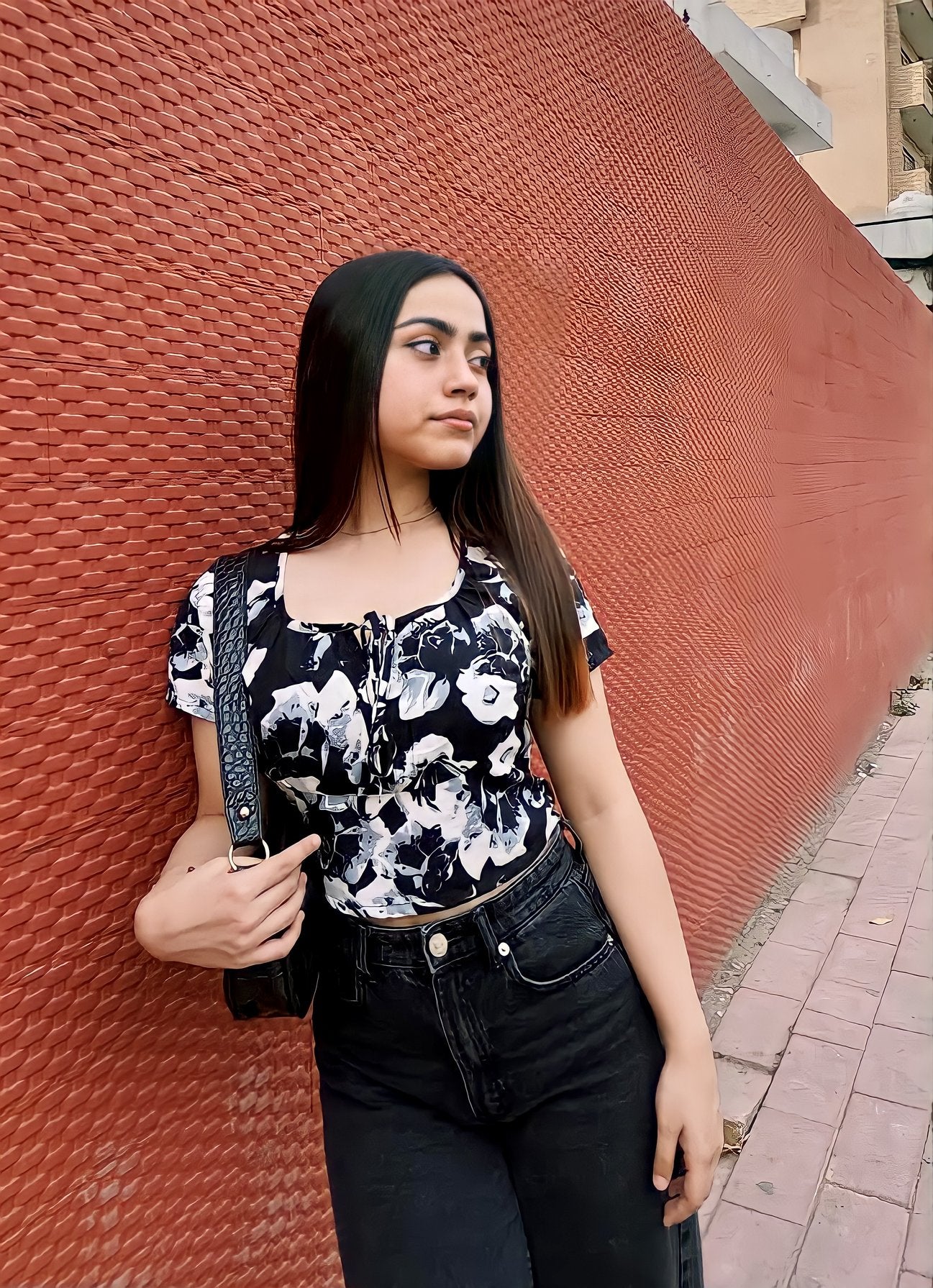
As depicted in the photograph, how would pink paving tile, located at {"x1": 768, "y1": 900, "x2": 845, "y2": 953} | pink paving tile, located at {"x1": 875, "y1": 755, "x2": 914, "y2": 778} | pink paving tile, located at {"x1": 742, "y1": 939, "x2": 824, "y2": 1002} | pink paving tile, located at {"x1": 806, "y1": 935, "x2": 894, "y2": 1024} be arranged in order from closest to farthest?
pink paving tile, located at {"x1": 806, "y1": 935, "x2": 894, "y2": 1024}, pink paving tile, located at {"x1": 742, "y1": 939, "x2": 824, "y2": 1002}, pink paving tile, located at {"x1": 768, "y1": 900, "x2": 845, "y2": 953}, pink paving tile, located at {"x1": 875, "y1": 755, "x2": 914, "y2": 778}

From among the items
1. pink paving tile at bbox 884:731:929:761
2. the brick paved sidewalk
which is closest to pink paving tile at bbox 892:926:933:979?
the brick paved sidewalk

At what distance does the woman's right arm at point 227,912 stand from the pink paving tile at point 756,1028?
2334 mm

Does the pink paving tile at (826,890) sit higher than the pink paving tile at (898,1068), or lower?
lower

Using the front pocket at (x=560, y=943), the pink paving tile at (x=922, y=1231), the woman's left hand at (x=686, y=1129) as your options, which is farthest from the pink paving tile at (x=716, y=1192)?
the front pocket at (x=560, y=943)

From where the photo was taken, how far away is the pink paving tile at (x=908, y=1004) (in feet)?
9.85

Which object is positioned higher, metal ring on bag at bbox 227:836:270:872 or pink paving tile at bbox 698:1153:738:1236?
metal ring on bag at bbox 227:836:270:872

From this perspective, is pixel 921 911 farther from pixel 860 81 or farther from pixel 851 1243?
pixel 860 81

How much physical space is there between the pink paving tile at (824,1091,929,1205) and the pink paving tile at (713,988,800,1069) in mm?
267

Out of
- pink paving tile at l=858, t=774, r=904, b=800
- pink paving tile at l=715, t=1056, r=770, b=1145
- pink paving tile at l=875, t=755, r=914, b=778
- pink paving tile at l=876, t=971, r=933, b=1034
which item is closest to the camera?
pink paving tile at l=715, t=1056, r=770, b=1145

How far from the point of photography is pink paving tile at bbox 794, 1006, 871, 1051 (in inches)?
115

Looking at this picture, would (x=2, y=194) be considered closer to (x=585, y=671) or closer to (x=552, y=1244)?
(x=585, y=671)

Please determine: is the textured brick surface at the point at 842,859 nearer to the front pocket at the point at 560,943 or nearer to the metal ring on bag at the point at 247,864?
the front pocket at the point at 560,943

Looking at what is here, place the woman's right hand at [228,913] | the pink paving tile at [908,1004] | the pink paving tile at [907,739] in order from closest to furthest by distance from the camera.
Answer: the woman's right hand at [228,913] < the pink paving tile at [908,1004] < the pink paving tile at [907,739]

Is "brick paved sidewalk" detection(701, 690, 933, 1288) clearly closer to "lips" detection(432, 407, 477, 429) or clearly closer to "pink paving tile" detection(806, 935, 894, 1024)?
"pink paving tile" detection(806, 935, 894, 1024)
